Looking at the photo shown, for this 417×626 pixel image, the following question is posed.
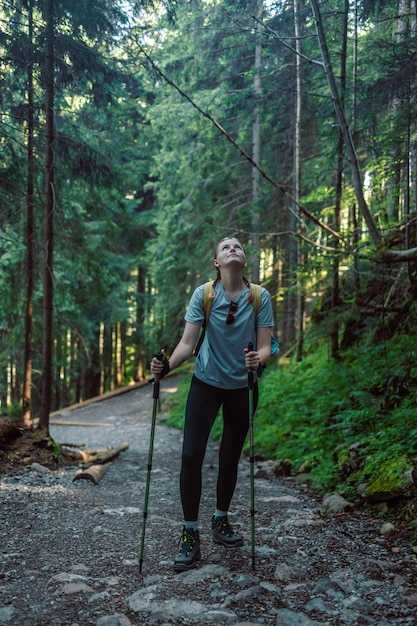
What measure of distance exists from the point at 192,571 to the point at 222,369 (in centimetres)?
139

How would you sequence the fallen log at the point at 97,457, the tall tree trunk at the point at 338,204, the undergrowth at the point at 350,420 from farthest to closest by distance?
the fallen log at the point at 97,457
the tall tree trunk at the point at 338,204
the undergrowth at the point at 350,420

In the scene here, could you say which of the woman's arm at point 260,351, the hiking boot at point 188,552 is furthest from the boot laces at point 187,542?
the woman's arm at point 260,351

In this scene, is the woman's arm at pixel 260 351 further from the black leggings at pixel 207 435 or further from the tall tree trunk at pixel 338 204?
the tall tree trunk at pixel 338 204

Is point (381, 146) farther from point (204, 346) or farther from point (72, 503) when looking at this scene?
point (72, 503)

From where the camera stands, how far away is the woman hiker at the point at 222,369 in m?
3.90

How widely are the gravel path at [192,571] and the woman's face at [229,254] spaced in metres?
2.15

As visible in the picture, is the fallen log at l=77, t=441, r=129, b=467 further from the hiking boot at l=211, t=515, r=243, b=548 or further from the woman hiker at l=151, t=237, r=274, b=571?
the woman hiker at l=151, t=237, r=274, b=571

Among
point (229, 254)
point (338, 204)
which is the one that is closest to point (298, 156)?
point (338, 204)

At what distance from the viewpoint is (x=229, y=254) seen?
158 inches

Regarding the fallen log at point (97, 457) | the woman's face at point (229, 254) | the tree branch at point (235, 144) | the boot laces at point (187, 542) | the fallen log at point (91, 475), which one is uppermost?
the tree branch at point (235, 144)

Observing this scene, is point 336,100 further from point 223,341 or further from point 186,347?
point 186,347

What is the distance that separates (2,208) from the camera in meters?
10.2

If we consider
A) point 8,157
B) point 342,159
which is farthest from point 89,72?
point 342,159

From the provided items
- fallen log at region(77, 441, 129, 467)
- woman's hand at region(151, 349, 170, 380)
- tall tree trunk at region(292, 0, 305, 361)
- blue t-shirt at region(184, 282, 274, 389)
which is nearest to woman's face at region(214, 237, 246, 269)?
blue t-shirt at region(184, 282, 274, 389)
